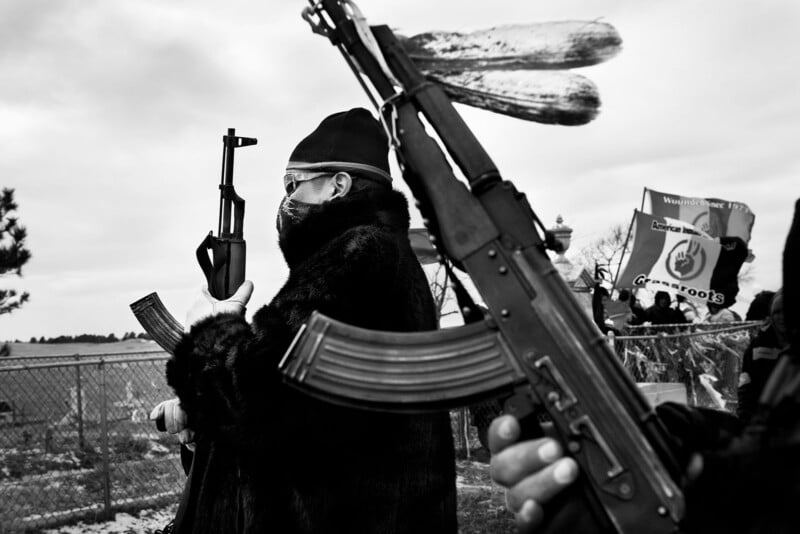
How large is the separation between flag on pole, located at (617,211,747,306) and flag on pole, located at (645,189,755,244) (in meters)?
1.08

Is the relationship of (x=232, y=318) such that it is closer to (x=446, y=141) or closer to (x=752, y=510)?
(x=446, y=141)

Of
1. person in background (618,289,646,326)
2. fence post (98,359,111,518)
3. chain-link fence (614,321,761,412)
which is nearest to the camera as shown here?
fence post (98,359,111,518)

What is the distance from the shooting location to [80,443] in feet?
21.0

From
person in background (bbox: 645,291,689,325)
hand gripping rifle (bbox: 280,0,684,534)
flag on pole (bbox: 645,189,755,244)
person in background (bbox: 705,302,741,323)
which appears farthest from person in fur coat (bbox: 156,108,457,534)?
flag on pole (bbox: 645,189,755,244)

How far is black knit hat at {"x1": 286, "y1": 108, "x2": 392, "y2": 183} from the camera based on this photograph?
2943 mm

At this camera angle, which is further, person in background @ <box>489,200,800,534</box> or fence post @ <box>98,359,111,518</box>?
fence post @ <box>98,359,111,518</box>

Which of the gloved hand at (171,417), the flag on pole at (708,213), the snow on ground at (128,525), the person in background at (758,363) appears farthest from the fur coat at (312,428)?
the flag on pole at (708,213)

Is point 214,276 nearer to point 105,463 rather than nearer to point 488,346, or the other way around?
point 488,346

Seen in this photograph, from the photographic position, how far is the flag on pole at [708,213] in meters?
11.8

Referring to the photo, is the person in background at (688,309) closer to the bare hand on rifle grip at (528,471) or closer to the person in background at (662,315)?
the person in background at (662,315)

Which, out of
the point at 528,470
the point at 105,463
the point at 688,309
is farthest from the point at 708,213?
the point at 528,470

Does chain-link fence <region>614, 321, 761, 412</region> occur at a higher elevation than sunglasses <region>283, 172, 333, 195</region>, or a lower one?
lower

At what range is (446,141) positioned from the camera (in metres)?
1.77

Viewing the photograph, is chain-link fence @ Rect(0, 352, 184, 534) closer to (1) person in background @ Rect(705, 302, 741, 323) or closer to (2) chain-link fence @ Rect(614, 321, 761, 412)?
(2) chain-link fence @ Rect(614, 321, 761, 412)
